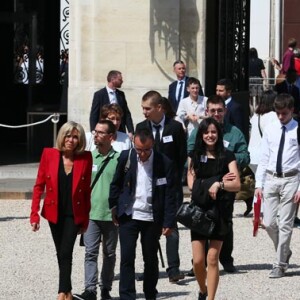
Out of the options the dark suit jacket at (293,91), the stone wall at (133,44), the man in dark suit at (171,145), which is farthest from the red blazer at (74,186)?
the dark suit jacket at (293,91)

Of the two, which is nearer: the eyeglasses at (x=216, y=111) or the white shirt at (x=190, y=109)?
the eyeglasses at (x=216, y=111)

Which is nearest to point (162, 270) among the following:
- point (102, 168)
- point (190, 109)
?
point (102, 168)

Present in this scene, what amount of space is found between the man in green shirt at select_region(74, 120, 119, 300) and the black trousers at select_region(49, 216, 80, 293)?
316 mm

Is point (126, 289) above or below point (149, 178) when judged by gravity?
below

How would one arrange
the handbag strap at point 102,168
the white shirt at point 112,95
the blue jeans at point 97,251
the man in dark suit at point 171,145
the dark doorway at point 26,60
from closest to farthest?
the blue jeans at point 97,251, the handbag strap at point 102,168, the man in dark suit at point 171,145, the white shirt at point 112,95, the dark doorway at point 26,60

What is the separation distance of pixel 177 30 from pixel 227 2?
70.7 inches

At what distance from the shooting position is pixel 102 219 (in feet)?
35.4

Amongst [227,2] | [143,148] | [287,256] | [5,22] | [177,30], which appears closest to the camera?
[143,148]

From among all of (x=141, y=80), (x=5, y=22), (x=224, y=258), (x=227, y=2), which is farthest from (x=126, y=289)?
(x=5, y=22)

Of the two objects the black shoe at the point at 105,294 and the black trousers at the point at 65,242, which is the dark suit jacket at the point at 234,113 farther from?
the black trousers at the point at 65,242

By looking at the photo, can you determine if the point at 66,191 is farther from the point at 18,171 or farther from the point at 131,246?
the point at 18,171

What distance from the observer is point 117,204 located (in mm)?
10383

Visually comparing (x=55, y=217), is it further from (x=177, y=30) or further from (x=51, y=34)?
(x=51, y=34)

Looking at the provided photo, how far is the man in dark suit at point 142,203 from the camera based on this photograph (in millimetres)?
10305
